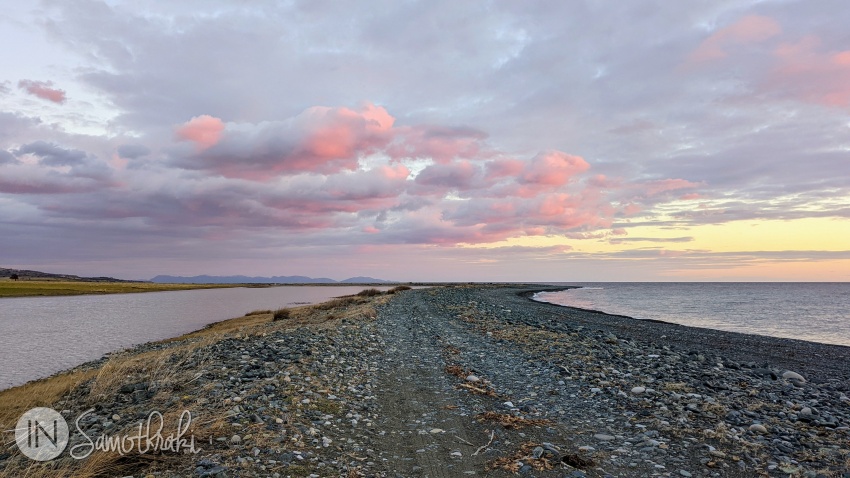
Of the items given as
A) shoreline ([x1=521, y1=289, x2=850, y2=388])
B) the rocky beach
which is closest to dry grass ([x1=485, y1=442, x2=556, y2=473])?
the rocky beach

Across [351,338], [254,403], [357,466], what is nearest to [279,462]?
[357,466]

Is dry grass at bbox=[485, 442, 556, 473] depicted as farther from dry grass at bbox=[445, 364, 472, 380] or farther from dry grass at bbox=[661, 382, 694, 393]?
dry grass at bbox=[661, 382, 694, 393]

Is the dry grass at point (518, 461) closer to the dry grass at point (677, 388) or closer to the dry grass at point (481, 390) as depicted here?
the dry grass at point (481, 390)

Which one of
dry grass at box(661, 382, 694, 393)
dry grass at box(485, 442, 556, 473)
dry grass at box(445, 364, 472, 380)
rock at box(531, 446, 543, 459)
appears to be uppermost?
rock at box(531, 446, 543, 459)

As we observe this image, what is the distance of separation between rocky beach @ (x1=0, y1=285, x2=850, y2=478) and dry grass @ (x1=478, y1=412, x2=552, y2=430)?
1.8 inches

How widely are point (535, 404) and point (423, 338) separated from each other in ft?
41.6

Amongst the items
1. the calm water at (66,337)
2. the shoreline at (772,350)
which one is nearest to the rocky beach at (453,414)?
the shoreline at (772,350)

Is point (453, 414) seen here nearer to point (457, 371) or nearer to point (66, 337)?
point (457, 371)

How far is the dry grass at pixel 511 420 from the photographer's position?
9.46m

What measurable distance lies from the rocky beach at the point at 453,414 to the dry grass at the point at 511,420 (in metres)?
0.05

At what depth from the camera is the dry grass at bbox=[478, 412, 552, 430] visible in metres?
9.46

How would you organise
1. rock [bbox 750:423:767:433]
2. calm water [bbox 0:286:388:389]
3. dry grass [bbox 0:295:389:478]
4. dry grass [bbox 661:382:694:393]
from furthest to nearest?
calm water [bbox 0:286:388:389], dry grass [bbox 661:382:694:393], rock [bbox 750:423:767:433], dry grass [bbox 0:295:389:478]

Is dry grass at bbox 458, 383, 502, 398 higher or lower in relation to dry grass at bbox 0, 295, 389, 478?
lower

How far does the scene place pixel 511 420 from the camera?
9656mm
